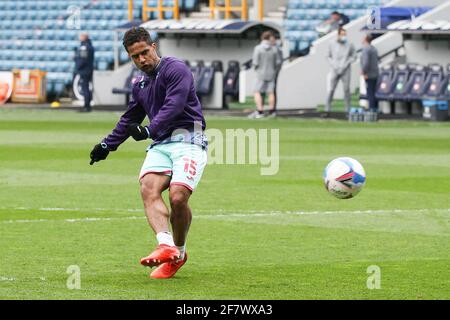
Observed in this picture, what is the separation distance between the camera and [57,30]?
48125mm

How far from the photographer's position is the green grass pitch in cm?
1066

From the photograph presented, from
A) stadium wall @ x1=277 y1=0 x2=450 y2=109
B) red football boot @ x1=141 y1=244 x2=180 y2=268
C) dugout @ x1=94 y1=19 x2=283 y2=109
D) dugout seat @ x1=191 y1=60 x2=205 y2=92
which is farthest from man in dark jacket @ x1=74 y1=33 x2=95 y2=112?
Answer: red football boot @ x1=141 y1=244 x2=180 y2=268

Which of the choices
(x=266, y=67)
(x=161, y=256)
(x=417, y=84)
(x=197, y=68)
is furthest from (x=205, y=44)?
(x=161, y=256)

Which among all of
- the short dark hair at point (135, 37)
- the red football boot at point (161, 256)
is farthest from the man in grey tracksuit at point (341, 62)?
the red football boot at point (161, 256)

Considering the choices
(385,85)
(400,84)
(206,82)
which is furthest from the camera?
(206,82)

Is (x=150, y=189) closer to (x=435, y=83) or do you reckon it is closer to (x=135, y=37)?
(x=135, y=37)

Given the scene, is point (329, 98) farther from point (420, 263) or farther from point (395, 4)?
Answer: point (420, 263)

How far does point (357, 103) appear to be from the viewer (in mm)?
39062

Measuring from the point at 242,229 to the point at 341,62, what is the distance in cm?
2126

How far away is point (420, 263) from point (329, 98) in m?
23.3

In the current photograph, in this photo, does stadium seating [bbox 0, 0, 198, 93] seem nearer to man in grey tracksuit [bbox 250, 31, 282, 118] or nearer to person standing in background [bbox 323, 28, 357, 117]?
man in grey tracksuit [bbox 250, 31, 282, 118]

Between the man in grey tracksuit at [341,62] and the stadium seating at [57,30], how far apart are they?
436 inches

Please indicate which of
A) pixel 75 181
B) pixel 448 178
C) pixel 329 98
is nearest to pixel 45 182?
pixel 75 181

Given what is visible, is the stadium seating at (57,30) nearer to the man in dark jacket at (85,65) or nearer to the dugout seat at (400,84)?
the man in dark jacket at (85,65)
